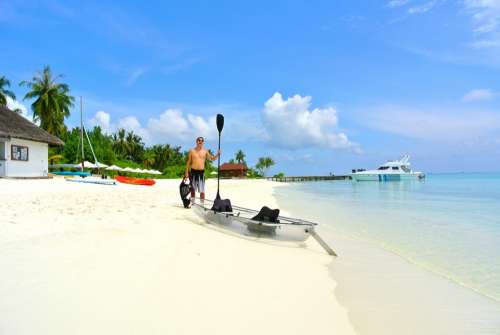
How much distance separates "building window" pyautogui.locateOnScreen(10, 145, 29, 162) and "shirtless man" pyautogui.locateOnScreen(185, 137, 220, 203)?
57.7 feet

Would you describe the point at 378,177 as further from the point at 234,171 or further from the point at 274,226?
the point at 274,226

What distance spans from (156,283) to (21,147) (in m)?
22.7

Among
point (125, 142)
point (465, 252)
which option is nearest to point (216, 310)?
point (465, 252)

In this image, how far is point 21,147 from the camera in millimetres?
21062

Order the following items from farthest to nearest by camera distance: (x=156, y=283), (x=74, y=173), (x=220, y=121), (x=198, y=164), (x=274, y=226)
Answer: (x=74, y=173) < (x=220, y=121) < (x=198, y=164) < (x=274, y=226) < (x=156, y=283)

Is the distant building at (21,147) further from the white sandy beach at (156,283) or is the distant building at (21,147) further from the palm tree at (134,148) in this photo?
the palm tree at (134,148)

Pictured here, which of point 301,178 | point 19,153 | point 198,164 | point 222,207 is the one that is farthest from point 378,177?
point 222,207

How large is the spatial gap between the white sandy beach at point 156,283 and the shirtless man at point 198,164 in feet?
8.54

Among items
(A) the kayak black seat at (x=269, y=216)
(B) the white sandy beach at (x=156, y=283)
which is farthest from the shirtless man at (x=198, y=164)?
(A) the kayak black seat at (x=269, y=216)

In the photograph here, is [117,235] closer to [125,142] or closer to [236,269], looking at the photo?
[236,269]

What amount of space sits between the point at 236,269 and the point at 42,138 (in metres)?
23.3

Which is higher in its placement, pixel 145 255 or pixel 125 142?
pixel 125 142

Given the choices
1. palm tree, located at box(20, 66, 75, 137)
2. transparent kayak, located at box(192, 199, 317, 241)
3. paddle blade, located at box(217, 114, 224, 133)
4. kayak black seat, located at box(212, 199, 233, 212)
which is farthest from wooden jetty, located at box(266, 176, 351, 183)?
transparent kayak, located at box(192, 199, 317, 241)

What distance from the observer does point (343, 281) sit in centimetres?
419
